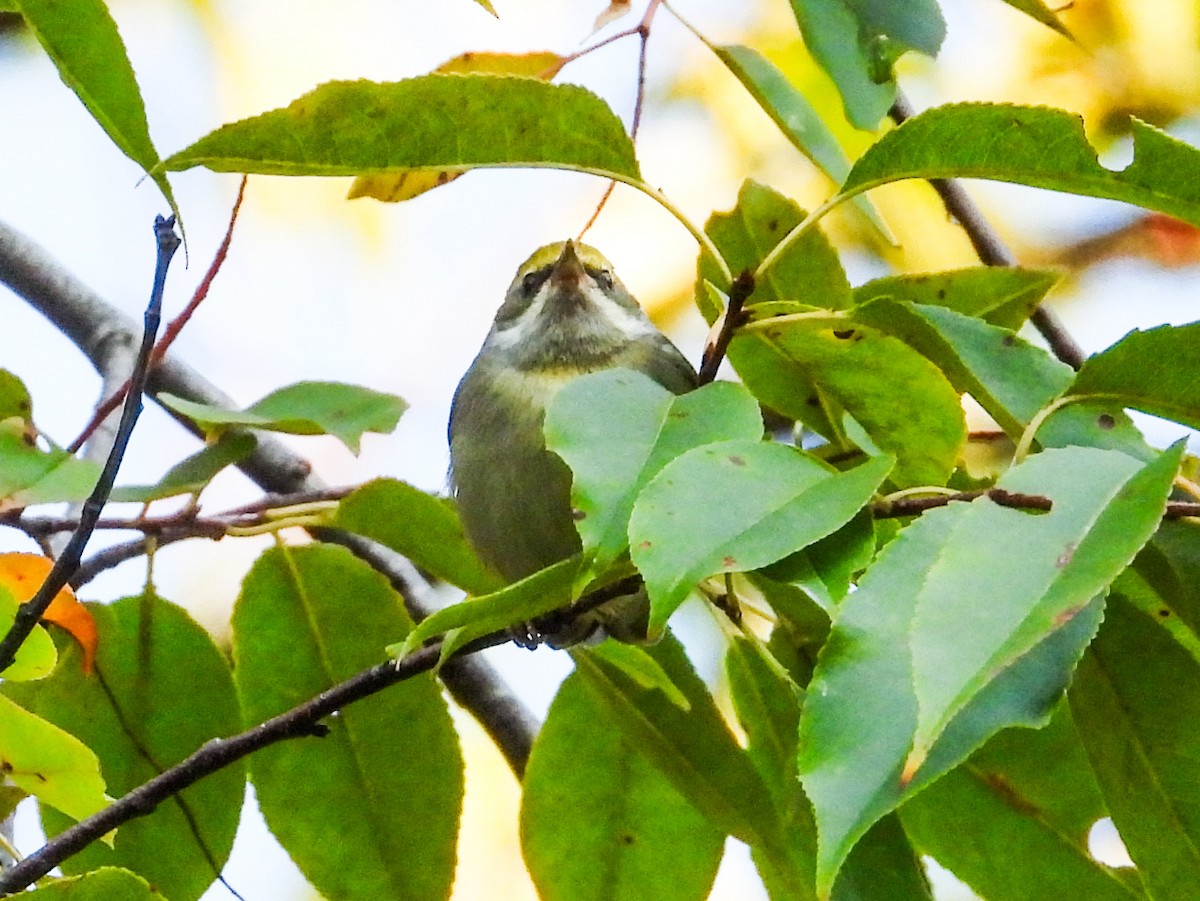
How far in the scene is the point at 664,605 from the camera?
907 mm

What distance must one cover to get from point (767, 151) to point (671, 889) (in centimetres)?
251

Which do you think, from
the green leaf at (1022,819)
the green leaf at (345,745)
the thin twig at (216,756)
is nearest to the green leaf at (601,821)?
the green leaf at (345,745)

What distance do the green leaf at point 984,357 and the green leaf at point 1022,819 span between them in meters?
0.45

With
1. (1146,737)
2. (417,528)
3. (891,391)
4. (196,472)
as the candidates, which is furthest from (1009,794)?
(196,472)

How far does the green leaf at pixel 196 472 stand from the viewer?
1.66 meters

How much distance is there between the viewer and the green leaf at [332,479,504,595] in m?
1.71

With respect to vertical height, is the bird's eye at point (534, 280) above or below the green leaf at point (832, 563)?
above

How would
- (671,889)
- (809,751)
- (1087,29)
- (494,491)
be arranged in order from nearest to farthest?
(809,751) → (671,889) → (494,491) → (1087,29)

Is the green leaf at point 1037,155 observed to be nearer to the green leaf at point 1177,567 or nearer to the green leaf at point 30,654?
the green leaf at point 1177,567

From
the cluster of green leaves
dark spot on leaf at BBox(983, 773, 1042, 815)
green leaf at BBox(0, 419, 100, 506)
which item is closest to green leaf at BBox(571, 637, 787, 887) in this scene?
the cluster of green leaves

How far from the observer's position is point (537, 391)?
2.07 metres

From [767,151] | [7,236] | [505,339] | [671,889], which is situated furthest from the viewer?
[767,151]

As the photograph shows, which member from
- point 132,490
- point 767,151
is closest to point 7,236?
point 132,490

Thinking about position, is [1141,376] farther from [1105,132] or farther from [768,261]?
[1105,132]
